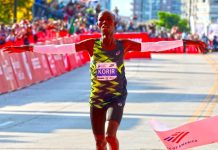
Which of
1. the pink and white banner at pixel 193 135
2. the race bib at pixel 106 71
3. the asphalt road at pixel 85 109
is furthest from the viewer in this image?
the asphalt road at pixel 85 109

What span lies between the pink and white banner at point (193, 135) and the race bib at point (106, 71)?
3.36ft

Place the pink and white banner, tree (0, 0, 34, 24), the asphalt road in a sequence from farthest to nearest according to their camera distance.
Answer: tree (0, 0, 34, 24) → the asphalt road → the pink and white banner

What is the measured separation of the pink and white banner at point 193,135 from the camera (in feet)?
37.6

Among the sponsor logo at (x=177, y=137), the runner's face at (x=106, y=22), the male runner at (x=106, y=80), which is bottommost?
the sponsor logo at (x=177, y=137)

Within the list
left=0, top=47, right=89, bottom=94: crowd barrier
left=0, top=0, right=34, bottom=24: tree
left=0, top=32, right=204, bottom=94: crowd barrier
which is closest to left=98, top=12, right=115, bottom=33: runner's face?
left=0, top=32, right=204, bottom=94: crowd barrier

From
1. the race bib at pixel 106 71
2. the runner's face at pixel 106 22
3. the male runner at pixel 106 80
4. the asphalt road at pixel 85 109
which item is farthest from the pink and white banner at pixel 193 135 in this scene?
the asphalt road at pixel 85 109

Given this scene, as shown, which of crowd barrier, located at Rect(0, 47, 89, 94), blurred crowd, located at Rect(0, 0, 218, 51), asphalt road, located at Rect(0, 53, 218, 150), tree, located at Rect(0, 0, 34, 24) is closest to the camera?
asphalt road, located at Rect(0, 53, 218, 150)

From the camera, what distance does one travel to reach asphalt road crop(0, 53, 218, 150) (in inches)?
620

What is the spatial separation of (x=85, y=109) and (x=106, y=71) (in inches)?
430

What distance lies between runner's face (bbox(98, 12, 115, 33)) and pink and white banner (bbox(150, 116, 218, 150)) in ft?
4.82

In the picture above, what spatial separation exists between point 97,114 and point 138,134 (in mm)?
5567

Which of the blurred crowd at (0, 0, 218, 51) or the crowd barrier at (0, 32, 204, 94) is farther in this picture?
the blurred crowd at (0, 0, 218, 51)

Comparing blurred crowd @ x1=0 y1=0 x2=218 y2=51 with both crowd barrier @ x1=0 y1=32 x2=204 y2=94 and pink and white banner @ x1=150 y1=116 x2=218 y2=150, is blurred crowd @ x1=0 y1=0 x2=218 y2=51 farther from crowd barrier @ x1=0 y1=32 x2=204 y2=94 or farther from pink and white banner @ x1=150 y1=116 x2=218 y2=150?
pink and white banner @ x1=150 y1=116 x2=218 y2=150

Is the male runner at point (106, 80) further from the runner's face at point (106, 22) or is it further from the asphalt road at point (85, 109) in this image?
the asphalt road at point (85, 109)
